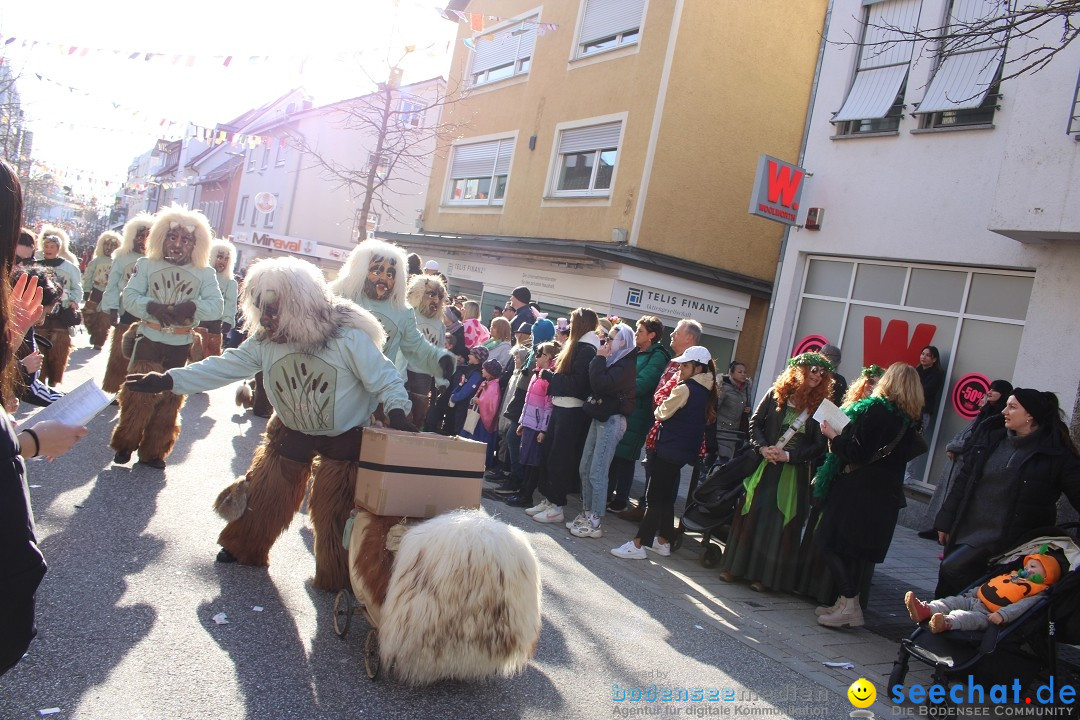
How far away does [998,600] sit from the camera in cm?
427

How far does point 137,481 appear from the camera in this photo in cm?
613

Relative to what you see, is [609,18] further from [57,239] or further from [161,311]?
[161,311]

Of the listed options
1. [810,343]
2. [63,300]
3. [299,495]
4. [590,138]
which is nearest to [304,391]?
[299,495]

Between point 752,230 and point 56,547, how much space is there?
14.1 metres

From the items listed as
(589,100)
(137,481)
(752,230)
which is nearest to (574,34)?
(589,100)

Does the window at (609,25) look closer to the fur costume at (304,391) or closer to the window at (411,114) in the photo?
the window at (411,114)

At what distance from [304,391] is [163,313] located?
297 centimetres

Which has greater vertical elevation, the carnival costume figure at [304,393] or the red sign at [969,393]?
the red sign at [969,393]

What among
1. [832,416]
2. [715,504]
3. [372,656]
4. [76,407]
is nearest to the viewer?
[76,407]

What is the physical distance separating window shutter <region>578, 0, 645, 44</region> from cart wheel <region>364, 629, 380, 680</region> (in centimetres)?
1431

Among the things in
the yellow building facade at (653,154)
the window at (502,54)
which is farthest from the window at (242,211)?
the yellow building facade at (653,154)

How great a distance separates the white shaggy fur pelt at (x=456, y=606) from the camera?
→ 3.39 m

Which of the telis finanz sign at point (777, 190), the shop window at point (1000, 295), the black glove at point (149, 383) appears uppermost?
the telis finanz sign at point (777, 190)

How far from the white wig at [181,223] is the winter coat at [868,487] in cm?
542
